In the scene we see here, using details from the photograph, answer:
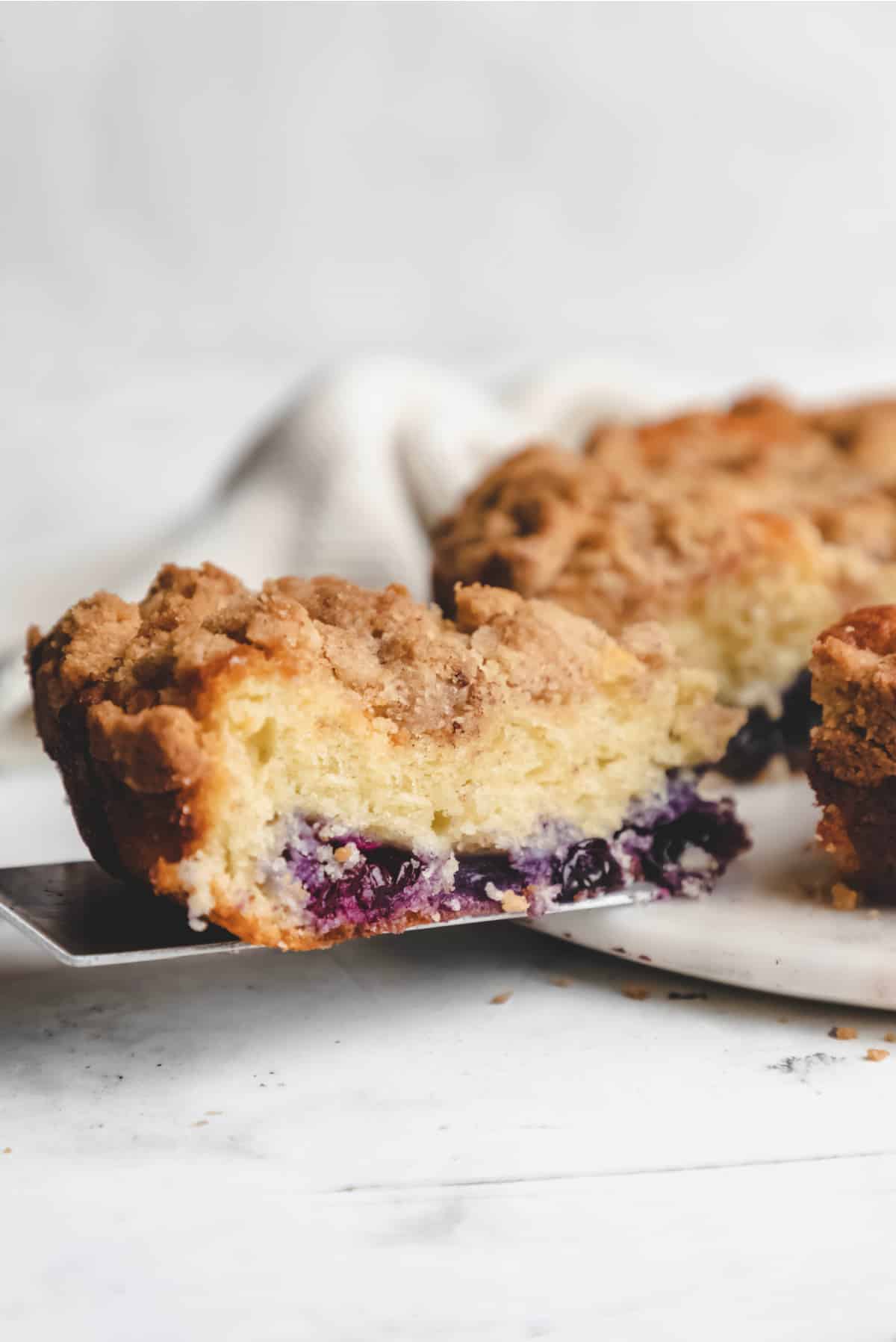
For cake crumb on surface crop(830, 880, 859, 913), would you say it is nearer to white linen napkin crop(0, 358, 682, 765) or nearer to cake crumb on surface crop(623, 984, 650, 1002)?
cake crumb on surface crop(623, 984, 650, 1002)

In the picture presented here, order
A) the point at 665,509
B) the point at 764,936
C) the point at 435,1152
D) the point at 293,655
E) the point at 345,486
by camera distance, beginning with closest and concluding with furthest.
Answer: the point at 435,1152, the point at 293,655, the point at 764,936, the point at 665,509, the point at 345,486

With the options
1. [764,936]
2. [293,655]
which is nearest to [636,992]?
[764,936]

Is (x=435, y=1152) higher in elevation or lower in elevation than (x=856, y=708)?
lower

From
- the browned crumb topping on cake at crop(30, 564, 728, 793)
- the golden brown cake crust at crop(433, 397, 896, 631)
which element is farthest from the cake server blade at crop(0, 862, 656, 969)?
the golden brown cake crust at crop(433, 397, 896, 631)

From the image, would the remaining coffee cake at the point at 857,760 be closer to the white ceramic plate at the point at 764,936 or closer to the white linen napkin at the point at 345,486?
the white ceramic plate at the point at 764,936

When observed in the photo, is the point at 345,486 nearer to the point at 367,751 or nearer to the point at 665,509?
the point at 665,509

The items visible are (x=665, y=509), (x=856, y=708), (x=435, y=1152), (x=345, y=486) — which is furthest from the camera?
(x=345, y=486)
